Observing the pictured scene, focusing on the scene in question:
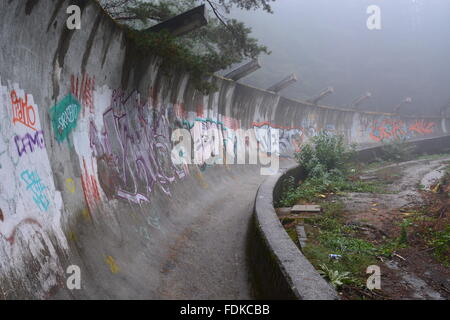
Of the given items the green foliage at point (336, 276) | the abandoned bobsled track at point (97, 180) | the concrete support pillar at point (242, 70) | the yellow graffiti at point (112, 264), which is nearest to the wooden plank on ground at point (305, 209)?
the abandoned bobsled track at point (97, 180)

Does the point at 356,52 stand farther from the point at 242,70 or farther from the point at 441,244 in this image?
the point at 441,244

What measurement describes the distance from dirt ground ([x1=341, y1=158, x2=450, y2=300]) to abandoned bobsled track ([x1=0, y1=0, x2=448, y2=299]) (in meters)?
1.75

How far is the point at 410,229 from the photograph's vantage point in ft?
20.5

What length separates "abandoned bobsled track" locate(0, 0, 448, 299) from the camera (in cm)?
337

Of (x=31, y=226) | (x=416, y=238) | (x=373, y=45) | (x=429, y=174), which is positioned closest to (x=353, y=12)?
(x=373, y=45)

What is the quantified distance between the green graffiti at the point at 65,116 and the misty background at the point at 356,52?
2970cm

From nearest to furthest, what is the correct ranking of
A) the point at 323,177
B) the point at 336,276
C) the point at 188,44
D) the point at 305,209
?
the point at 336,276 → the point at 305,209 → the point at 323,177 → the point at 188,44

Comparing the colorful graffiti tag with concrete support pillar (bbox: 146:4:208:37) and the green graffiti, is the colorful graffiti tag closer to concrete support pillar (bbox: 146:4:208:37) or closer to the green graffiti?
concrete support pillar (bbox: 146:4:208:37)

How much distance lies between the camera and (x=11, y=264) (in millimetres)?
2941

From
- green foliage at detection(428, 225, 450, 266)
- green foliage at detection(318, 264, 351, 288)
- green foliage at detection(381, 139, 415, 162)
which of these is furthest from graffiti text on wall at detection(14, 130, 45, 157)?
green foliage at detection(381, 139, 415, 162)

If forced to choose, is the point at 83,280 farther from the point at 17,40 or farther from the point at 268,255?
the point at 17,40

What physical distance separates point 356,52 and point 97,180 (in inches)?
1896

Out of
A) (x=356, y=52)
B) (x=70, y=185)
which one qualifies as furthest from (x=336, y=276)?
(x=356, y=52)

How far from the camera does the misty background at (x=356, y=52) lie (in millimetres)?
40312
